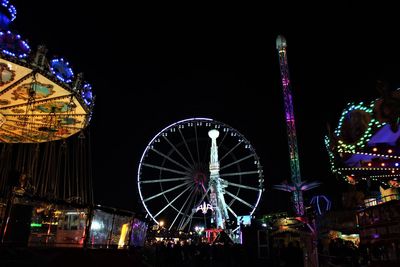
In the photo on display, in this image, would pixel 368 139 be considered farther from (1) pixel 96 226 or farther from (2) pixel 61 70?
(2) pixel 61 70

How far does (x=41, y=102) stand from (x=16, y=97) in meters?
0.80

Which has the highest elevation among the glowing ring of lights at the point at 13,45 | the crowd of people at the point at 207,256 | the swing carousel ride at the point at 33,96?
the glowing ring of lights at the point at 13,45

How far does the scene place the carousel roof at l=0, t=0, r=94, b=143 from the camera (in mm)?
9938

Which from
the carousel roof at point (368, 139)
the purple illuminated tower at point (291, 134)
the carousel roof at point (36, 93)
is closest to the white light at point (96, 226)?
the carousel roof at point (36, 93)

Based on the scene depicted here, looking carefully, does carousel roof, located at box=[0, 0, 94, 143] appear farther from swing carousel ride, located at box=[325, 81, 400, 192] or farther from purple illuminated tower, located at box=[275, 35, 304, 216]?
purple illuminated tower, located at box=[275, 35, 304, 216]

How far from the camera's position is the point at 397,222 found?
28.1ft

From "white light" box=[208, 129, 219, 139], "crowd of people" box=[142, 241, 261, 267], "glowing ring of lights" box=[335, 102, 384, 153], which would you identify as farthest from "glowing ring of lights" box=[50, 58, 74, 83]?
"white light" box=[208, 129, 219, 139]

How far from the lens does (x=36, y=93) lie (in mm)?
12062

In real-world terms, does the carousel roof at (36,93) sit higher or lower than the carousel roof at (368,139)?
higher

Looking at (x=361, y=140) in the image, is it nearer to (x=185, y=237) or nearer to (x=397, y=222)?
(x=397, y=222)

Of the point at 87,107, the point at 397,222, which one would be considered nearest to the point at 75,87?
the point at 87,107

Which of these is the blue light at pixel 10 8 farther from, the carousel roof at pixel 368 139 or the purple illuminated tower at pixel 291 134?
the purple illuminated tower at pixel 291 134

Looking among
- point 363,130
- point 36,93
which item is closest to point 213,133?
point 36,93

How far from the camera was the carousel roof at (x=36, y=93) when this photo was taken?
9938mm
